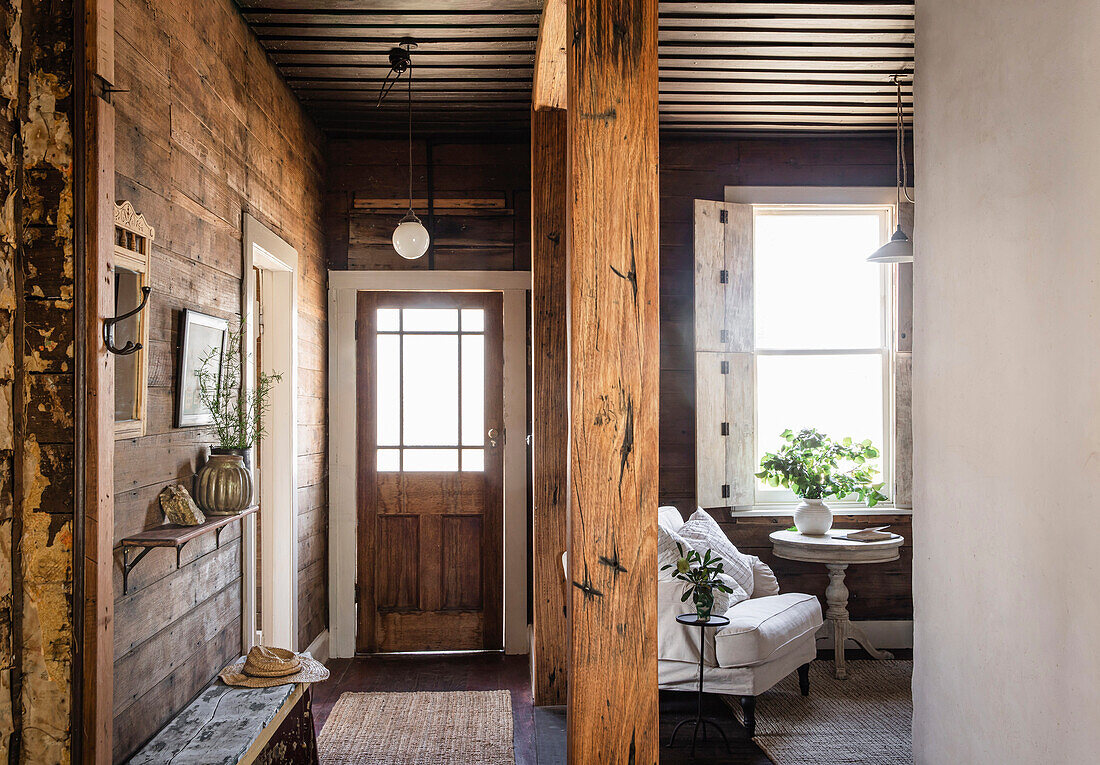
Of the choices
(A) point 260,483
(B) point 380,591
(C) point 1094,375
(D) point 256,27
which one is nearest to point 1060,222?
(C) point 1094,375

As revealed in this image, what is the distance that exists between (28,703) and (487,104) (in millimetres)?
3107

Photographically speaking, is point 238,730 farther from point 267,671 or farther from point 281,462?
point 281,462

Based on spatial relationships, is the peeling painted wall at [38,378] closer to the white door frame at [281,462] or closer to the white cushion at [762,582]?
the white door frame at [281,462]

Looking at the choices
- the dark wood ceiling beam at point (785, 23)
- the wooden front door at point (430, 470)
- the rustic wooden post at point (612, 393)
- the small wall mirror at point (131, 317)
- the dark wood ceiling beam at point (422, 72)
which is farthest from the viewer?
the wooden front door at point (430, 470)

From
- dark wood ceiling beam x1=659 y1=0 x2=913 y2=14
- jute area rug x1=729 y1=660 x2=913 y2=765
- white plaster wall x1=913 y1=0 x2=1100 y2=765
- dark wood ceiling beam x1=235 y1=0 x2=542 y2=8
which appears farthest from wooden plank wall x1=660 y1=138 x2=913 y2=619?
white plaster wall x1=913 y1=0 x2=1100 y2=765

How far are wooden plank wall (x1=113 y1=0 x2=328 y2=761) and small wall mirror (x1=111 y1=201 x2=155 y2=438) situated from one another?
58 mm

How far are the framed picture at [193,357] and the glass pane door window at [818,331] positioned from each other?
2861 millimetres

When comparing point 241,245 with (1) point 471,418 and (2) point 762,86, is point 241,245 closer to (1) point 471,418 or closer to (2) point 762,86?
(1) point 471,418

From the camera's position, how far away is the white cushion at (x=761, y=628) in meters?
3.19

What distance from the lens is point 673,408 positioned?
4383 mm

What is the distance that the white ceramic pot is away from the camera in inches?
162

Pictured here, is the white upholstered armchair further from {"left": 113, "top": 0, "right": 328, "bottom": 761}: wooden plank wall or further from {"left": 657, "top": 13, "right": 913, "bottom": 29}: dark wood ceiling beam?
{"left": 657, "top": 13, "right": 913, "bottom": 29}: dark wood ceiling beam

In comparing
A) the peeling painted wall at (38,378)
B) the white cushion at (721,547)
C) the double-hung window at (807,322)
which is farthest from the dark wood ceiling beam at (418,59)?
the white cushion at (721,547)

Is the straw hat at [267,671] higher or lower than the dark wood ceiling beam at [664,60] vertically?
lower
